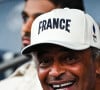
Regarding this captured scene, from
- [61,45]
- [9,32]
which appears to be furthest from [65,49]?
[9,32]

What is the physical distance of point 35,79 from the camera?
6.55ft

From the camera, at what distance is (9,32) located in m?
2.26

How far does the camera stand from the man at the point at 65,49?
4.68ft

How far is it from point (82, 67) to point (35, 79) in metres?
0.58

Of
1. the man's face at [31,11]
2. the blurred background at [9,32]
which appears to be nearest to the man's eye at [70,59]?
the man's face at [31,11]

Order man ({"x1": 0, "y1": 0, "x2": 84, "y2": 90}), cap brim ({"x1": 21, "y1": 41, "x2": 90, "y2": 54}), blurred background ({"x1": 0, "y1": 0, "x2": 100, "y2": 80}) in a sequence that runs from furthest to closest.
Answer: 1. blurred background ({"x1": 0, "y1": 0, "x2": 100, "y2": 80})
2. man ({"x1": 0, "y1": 0, "x2": 84, "y2": 90})
3. cap brim ({"x1": 21, "y1": 41, "x2": 90, "y2": 54})

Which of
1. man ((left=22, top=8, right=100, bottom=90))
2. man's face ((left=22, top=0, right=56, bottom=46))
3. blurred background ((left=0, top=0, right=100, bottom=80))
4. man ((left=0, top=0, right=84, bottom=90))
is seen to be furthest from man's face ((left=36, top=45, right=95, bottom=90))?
blurred background ((left=0, top=0, right=100, bottom=80))

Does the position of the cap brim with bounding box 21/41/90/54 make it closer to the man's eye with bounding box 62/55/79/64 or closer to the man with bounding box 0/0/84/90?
the man's eye with bounding box 62/55/79/64

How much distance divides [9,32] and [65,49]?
0.86 metres

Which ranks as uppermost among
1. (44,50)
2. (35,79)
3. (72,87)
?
(44,50)

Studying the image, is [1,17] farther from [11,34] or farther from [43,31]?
[43,31]

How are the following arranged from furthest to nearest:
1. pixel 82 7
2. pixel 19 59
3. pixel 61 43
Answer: pixel 19 59 < pixel 82 7 < pixel 61 43

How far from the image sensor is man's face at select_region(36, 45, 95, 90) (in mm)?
1428

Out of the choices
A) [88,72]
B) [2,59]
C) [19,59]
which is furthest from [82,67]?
[2,59]
